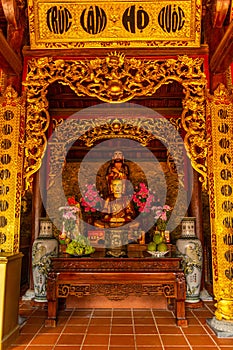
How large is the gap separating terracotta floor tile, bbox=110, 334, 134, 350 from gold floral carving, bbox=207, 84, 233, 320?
3.45 feet

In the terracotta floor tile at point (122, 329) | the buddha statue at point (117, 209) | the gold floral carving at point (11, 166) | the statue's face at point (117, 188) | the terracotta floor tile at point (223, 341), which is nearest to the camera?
the terracotta floor tile at point (223, 341)

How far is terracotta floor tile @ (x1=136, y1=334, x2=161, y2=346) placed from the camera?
10.6 ft

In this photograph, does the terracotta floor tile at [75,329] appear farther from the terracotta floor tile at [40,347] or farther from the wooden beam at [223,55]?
the wooden beam at [223,55]

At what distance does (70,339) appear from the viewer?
332 cm

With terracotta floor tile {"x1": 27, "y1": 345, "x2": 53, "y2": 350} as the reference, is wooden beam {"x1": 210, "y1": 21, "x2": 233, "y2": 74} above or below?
above

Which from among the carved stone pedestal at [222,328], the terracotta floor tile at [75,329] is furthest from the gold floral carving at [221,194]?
the terracotta floor tile at [75,329]

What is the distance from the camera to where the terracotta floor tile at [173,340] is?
126 inches

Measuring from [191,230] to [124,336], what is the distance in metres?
2.09

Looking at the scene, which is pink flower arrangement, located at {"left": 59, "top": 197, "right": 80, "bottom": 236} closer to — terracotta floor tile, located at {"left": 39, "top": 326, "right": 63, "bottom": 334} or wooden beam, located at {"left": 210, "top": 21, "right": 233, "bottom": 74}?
terracotta floor tile, located at {"left": 39, "top": 326, "right": 63, "bottom": 334}

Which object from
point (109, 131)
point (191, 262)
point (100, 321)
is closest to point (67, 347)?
point (100, 321)

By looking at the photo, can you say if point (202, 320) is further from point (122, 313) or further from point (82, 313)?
point (82, 313)

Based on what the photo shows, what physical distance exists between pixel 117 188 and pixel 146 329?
351 cm

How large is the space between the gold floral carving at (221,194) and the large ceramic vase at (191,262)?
108 cm

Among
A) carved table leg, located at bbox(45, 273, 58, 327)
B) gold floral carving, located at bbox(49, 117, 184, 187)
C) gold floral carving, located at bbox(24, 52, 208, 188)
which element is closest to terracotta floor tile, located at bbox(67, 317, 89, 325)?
carved table leg, located at bbox(45, 273, 58, 327)
